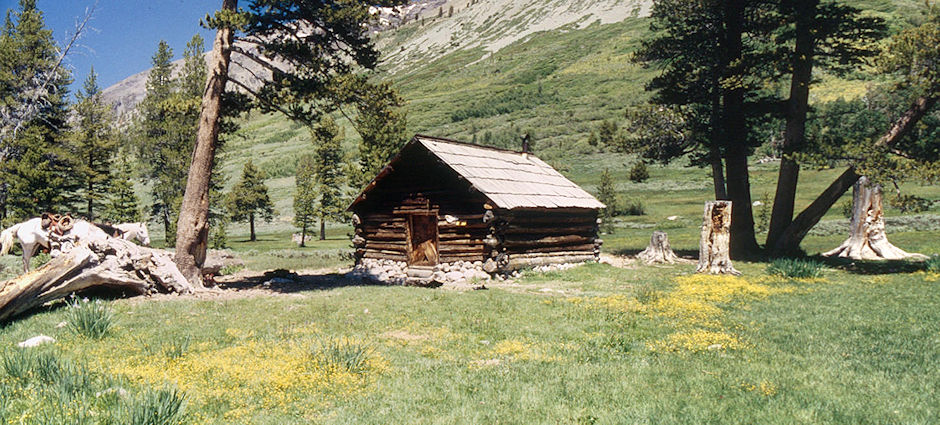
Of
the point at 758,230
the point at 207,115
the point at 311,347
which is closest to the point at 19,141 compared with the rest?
the point at 207,115

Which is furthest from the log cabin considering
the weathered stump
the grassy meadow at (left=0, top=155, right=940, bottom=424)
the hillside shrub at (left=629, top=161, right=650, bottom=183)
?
the hillside shrub at (left=629, top=161, right=650, bottom=183)

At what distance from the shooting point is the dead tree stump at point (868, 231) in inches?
813

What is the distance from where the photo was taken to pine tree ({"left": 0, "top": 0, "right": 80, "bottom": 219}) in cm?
3369

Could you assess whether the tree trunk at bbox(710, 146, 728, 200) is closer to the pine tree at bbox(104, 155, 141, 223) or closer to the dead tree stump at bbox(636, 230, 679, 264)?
the dead tree stump at bbox(636, 230, 679, 264)

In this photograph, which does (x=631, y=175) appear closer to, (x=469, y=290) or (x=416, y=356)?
(x=469, y=290)

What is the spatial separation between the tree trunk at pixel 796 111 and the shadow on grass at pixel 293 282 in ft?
57.9

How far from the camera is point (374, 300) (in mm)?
14086

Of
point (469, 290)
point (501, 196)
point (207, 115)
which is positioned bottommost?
point (469, 290)

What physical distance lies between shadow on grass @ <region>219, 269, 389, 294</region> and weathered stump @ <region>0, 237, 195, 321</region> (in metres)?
2.80

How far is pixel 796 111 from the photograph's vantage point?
23141 millimetres

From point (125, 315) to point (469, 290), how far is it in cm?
880

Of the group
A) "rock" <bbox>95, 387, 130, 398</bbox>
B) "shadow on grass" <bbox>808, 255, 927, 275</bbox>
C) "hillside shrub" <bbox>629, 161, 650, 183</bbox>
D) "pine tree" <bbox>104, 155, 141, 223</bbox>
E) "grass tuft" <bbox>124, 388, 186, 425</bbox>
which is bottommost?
"shadow on grass" <bbox>808, 255, 927, 275</bbox>

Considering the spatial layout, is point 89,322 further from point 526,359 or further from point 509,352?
point 526,359

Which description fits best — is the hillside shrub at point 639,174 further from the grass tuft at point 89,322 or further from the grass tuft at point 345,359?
the grass tuft at point 89,322
